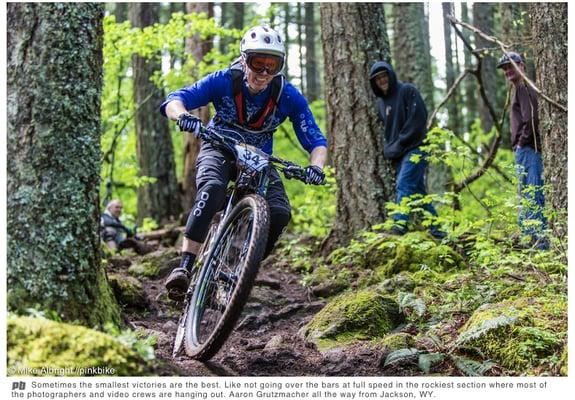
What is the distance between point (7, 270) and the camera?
4316 millimetres

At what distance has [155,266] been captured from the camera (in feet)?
28.5

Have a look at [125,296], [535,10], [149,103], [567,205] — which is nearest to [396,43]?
→ [149,103]

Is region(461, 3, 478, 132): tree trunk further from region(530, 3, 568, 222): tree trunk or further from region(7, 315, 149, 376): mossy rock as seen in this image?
region(7, 315, 149, 376): mossy rock

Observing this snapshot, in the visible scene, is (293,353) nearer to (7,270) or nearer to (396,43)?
(7,270)

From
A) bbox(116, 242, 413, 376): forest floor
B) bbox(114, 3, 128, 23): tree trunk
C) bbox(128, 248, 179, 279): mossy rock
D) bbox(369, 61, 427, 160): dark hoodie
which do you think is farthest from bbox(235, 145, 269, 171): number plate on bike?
bbox(114, 3, 128, 23): tree trunk

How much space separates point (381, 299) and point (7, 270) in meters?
3.04

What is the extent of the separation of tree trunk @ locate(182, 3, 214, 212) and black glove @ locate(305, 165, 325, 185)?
8.54 m

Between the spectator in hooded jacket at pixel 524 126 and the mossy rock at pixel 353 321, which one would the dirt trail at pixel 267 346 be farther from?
the spectator in hooded jacket at pixel 524 126

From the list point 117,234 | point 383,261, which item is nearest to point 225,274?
point 383,261

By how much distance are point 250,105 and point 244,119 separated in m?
0.13

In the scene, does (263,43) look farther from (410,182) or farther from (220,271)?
(410,182)

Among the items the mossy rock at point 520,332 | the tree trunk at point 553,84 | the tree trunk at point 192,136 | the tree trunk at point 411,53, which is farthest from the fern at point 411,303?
the tree trunk at point 411,53

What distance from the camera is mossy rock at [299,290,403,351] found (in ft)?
17.9

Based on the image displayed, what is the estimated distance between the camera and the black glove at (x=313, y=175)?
5301 millimetres
